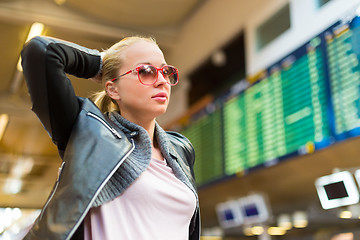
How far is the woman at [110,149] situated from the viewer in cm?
100

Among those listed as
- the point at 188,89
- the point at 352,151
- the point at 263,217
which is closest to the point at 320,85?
the point at 352,151

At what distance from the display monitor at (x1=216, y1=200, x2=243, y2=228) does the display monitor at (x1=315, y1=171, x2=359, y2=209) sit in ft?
4.71

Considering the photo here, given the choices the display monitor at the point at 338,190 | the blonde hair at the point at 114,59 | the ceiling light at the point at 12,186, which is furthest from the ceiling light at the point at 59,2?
the ceiling light at the point at 12,186

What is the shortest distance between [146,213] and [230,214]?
12.4ft

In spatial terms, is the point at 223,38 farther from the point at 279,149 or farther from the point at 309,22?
the point at 279,149

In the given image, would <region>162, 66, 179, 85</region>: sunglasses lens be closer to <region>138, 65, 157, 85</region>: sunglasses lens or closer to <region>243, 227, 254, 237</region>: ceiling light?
<region>138, 65, 157, 85</region>: sunglasses lens

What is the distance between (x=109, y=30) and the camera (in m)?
5.28

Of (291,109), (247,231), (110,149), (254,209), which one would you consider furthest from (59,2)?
(110,149)

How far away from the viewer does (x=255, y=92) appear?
4.09 m

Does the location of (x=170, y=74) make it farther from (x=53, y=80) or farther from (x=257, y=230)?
(x=257, y=230)

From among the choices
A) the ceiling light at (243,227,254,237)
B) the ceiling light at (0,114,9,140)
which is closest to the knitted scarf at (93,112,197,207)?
the ceiling light at (243,227,254,237)

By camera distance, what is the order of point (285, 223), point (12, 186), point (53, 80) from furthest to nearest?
point (12, 186)
point (285, 223)
point (53, 80)

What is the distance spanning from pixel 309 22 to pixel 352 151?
3.75 ft

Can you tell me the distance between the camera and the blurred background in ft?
10.5
